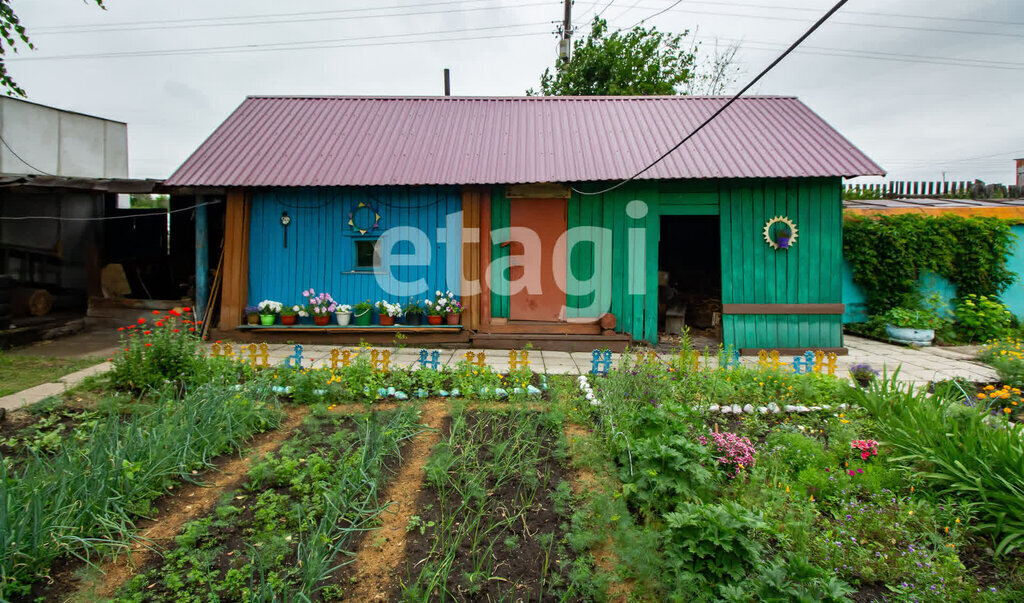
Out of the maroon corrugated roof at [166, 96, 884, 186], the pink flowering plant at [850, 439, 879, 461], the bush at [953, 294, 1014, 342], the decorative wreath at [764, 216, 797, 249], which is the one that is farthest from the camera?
the bush at [953, 294, 1014, 342]

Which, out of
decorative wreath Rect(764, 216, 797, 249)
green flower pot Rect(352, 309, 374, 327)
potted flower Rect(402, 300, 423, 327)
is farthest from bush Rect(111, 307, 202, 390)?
decorative wreath Rect(764, 216, 797, 249)

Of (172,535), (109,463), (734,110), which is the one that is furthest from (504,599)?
(734,110)

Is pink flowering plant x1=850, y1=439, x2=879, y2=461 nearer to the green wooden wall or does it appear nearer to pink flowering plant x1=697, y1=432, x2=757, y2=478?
pink flowering plant x1=697, y1=432, x2=757, y2=478

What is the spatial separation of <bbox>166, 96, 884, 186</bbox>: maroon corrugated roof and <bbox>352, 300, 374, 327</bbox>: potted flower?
2.00 meters

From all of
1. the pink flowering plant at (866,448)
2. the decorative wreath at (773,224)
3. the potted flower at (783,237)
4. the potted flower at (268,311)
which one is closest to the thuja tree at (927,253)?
the decorative wreath at (773,224)

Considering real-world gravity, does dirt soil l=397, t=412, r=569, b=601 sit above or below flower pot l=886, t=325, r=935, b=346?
below

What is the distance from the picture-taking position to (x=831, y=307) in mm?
9148

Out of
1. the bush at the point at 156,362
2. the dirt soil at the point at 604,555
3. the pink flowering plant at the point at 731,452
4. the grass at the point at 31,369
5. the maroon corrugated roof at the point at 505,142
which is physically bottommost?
the dirt soil at the point at 604,555

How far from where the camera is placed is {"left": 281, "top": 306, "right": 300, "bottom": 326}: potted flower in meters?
9.27

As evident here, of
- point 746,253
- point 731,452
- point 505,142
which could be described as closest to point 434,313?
point 505,142

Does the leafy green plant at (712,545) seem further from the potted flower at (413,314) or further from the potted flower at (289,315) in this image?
the potted flower at (289,315)

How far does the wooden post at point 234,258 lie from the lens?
9.38m

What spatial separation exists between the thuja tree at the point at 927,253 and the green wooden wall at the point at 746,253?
5.51 ft

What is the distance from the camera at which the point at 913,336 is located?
9734 millimetres
